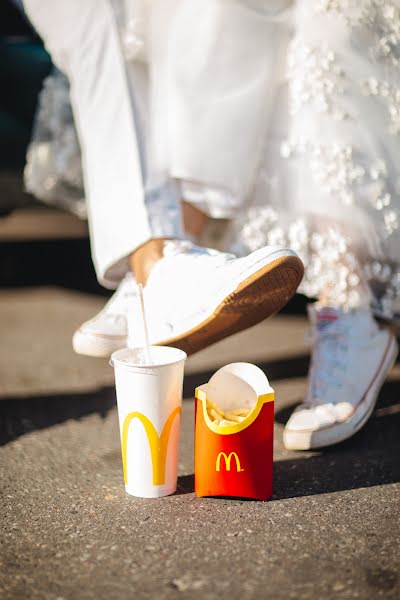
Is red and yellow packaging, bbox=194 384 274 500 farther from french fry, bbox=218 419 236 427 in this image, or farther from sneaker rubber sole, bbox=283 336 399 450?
sneaker rubber sole, bbox=283 336 399 450

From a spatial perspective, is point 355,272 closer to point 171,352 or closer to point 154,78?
point 171,352

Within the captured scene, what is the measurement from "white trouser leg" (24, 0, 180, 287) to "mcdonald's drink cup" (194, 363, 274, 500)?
0.43 meters

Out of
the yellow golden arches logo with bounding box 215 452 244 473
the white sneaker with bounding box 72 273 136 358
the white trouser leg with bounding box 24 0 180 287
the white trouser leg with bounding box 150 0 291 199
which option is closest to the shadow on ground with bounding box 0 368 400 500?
the yellow golden arches logo with bounding box 215 452 244 473

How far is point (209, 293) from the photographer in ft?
4.73

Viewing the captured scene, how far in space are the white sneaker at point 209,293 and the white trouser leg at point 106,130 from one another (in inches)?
5.3

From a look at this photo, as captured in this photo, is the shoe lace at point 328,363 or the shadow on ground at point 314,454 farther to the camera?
the shoe lace at point 328,363

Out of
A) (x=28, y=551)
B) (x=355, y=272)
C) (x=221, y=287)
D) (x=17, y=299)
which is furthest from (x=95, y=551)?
(x=17, y=299)

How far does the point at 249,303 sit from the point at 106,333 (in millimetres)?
375

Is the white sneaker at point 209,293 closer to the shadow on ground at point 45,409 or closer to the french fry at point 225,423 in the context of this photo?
the french fry at point 225,423

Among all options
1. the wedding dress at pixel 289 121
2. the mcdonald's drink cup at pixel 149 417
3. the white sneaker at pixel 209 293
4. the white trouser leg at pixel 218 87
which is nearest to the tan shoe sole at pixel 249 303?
the white sneaker at pixel 209 293

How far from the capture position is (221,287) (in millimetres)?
1414

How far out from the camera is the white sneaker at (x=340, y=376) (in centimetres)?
152

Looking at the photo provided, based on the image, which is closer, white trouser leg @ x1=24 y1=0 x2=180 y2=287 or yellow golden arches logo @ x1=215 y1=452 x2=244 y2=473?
yellow golden arches logo @ x1=215 y1=452 x2=244 y2=473

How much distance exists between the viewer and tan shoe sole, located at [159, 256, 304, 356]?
135 cm
